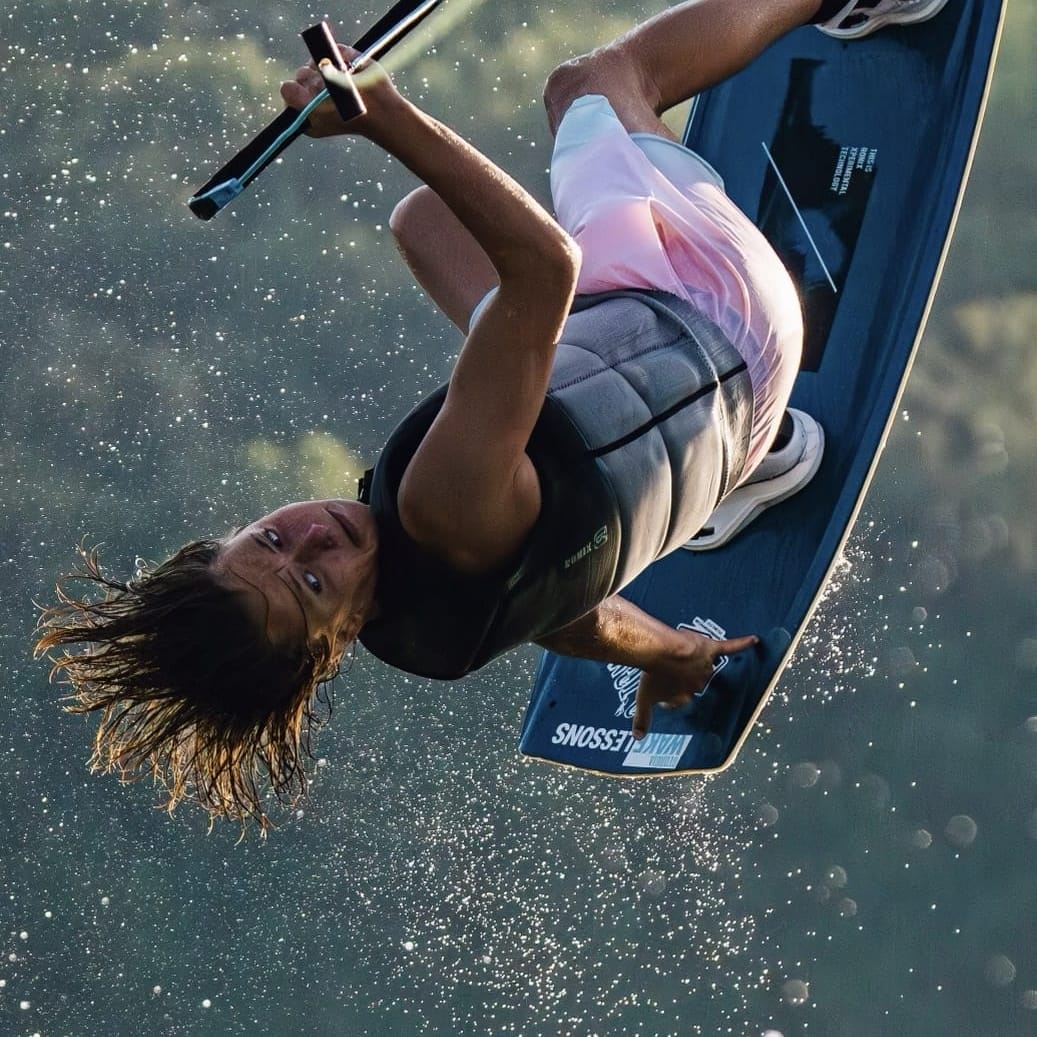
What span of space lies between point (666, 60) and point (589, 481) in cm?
64

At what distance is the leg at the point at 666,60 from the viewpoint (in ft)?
5.66

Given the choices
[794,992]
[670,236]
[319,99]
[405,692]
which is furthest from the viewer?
[794,992]

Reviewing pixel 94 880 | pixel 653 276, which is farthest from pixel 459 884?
pixel 653 276

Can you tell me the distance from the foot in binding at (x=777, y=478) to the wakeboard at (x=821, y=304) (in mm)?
18

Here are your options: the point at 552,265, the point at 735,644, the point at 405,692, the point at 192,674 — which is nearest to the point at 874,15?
the point at 735,644

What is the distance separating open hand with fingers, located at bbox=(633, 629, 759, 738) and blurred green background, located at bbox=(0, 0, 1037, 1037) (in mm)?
2455

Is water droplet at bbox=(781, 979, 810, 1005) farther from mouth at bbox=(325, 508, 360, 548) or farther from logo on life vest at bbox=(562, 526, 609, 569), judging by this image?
mouth at bbox=(325, 508, 360, 548)

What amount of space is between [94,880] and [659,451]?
10.9 feet

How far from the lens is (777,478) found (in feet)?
7.03

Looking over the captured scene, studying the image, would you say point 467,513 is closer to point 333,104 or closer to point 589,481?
point 589,481

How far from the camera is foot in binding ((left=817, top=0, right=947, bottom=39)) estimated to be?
7.06 feet

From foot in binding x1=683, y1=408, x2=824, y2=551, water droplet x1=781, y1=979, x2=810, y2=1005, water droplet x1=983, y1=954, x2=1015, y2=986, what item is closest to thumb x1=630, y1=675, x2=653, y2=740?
foot in binding x1=683, y1=408, x2=824, y2=551

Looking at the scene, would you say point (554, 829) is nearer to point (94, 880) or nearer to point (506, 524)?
point (94, 880)

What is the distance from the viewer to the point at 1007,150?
5277mm
